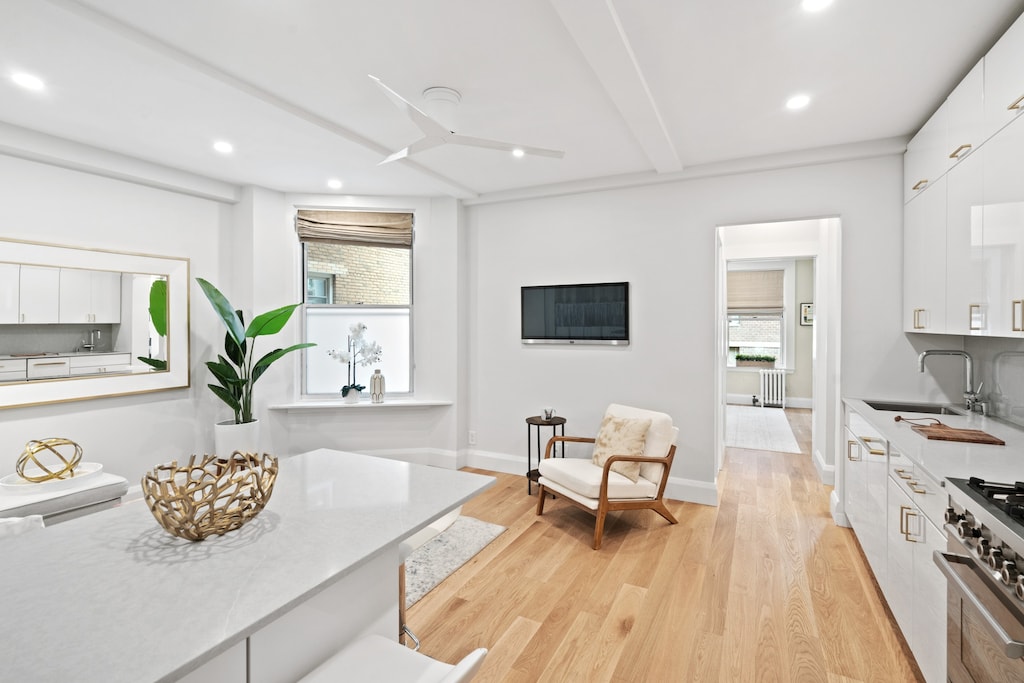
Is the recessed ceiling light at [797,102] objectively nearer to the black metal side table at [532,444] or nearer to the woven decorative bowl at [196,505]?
the black metal side table at [532,444]

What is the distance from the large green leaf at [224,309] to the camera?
3627 mm

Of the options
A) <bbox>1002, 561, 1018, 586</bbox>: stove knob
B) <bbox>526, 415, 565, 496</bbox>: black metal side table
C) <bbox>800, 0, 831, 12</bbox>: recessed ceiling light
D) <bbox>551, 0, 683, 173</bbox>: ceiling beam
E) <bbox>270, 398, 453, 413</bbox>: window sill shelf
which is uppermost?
<bbox>800, 0, 831, 12</bbox>: recessed ceiling light

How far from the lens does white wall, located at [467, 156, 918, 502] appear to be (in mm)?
3252

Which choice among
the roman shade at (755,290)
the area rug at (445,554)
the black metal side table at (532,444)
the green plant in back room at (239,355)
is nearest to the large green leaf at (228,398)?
the green plant in back room at (239,355)

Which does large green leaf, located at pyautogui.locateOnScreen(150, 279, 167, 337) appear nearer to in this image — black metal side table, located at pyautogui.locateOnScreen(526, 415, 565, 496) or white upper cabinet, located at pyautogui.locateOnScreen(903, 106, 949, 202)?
black metal side table, located at pyautogui.locateOnScreen(526, 415, 565, 496)

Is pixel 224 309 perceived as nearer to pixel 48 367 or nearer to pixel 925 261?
pixel 48 367

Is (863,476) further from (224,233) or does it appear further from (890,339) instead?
(224,233)

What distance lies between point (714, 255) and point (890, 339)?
4.07 ft

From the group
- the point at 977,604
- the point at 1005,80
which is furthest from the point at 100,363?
the point at 1005,80

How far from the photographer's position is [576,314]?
421 cm

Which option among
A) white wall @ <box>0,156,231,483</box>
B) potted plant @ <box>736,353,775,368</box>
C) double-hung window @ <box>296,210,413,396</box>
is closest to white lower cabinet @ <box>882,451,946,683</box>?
double-hung window @ <box>296,210,413,396</box>

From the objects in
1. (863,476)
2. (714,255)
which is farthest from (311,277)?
(863,476)

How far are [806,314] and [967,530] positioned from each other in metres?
7.25

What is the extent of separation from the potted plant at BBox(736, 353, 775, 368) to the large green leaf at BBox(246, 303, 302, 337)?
7.18 meters
